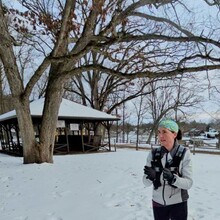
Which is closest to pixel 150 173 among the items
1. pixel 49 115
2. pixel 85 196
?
pixel 85 196

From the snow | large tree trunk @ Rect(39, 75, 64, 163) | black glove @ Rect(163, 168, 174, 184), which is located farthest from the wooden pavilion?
black glove @ Rect(163, 168, 174, 184)

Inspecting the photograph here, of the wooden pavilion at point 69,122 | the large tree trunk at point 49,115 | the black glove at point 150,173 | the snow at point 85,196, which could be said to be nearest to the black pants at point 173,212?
the black glove at point 150,173

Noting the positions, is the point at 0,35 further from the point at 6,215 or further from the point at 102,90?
the point at 102,90

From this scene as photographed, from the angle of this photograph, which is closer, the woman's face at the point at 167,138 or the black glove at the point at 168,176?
the black glove at the point at 168,176

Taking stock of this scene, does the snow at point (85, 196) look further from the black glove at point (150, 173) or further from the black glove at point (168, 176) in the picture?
the black glove at point (168, 176)

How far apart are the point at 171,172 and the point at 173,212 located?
1.59 feet

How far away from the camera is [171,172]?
3295mm

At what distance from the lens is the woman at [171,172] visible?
3.36m

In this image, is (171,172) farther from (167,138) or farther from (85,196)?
(85,196)

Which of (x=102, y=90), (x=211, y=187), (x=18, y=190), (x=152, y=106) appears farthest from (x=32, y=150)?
(x=152, y=106)

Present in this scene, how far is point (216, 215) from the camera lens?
225 inches

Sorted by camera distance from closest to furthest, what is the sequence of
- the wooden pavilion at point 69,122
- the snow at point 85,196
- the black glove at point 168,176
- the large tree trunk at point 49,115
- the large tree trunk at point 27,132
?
the black glove at point 168,176 < the snow at point 85,196 < the large tree trunk at point 27,132 < the large tree trunk at point 49,115 < the wooden pavilion at point 69,122

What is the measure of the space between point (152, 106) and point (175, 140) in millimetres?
48241

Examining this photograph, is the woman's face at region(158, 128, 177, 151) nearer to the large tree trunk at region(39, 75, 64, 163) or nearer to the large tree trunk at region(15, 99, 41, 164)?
the large tree trunk at region(39, 75, 64, 163)
